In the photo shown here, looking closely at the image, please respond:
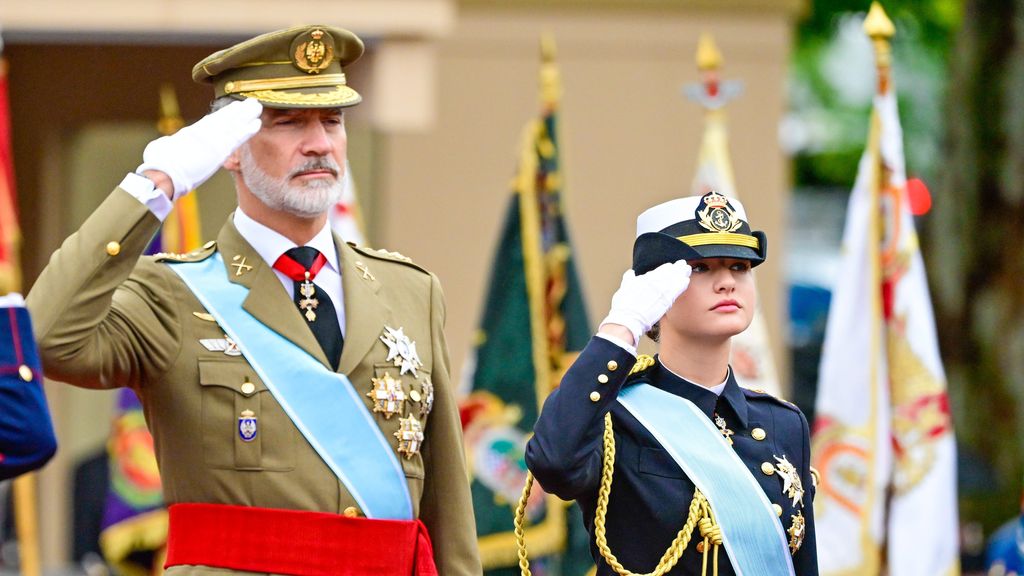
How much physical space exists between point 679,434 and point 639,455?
9cm

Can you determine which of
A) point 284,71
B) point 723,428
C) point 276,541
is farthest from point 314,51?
point 723,428

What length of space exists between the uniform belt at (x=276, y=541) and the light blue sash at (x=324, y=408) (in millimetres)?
82

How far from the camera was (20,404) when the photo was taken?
3.45m

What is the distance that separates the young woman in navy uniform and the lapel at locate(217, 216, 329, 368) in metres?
0.59

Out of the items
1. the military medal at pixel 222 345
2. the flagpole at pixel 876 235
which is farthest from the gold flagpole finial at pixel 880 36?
the military medal at pixel 222 345

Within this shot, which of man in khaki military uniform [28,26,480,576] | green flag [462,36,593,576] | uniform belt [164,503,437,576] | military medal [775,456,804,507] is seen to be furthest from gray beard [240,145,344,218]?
green flag [462,36,593,576]

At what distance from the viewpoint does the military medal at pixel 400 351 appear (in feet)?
14.2

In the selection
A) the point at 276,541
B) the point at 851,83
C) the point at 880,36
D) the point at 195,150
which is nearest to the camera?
the point at 195,150

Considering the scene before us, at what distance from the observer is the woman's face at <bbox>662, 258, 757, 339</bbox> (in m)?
4.07

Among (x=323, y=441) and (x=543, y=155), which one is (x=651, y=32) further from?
(x=323, y=441)

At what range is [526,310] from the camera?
775 centimetres

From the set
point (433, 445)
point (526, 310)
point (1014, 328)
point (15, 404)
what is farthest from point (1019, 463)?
point (15, 404)

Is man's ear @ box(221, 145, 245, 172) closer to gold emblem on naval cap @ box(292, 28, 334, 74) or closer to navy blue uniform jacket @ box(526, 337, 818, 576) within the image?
gold emblem on naval cap @ box(292, 28, 334, 74)

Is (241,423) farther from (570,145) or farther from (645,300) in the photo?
(570,145)
